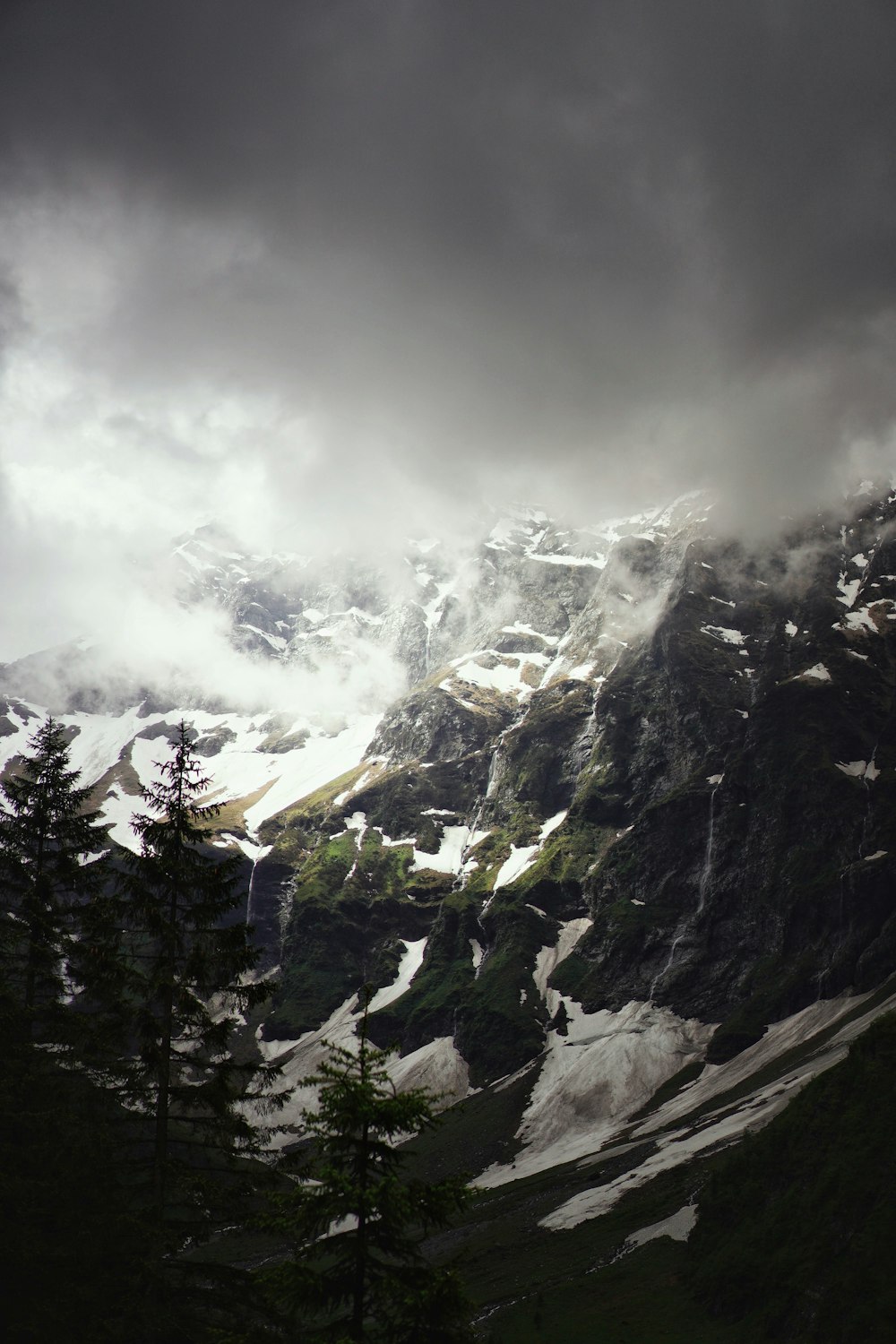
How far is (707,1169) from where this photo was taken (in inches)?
4550

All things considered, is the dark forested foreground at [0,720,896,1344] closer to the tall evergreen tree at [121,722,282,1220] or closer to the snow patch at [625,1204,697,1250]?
the tall evergreen tree at [121,722,282,1220]

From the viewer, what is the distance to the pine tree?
25938 mm

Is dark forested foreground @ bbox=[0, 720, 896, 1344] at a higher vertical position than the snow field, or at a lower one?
higher

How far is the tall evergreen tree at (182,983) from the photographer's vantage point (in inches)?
887

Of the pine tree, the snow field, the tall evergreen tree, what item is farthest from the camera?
the snow field

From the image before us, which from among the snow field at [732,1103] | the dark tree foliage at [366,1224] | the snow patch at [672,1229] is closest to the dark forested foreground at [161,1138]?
the dark tree foliage at [366,1224]

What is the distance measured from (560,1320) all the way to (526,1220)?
39127 millimetres

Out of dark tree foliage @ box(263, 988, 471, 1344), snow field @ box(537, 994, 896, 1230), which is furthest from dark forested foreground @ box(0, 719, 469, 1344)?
snow field @ box(537, 994, 896, 1230)

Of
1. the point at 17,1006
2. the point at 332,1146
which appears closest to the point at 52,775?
the point at 17,1006

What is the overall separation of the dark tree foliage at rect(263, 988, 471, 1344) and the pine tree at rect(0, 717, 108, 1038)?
9431 millimetres

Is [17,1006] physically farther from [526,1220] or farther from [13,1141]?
[526,1220]

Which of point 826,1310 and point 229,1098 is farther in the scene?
point 826,1310

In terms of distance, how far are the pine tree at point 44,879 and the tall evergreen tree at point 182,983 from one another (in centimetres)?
231

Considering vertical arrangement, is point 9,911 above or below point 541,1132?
above
